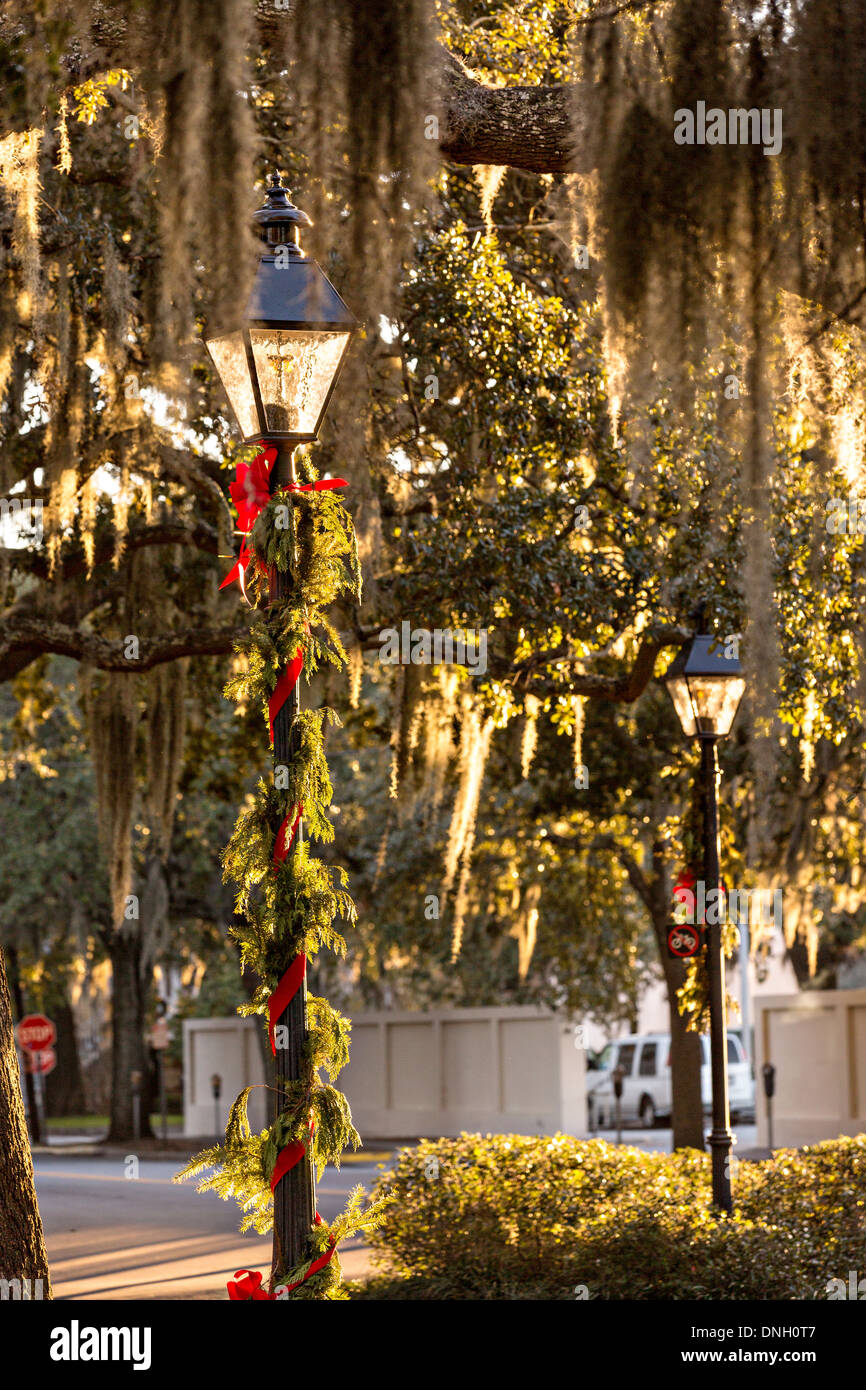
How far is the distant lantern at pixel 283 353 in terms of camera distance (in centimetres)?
479

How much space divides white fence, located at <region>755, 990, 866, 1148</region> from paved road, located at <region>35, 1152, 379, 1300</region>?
5.28 metres

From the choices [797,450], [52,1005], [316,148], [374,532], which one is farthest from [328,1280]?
[52,1005]

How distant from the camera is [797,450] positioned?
9289 millimetres

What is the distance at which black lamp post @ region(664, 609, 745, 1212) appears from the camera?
29.1 ft

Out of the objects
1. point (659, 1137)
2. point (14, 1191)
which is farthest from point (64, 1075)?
point (14, 1191)

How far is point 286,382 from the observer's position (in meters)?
5.06

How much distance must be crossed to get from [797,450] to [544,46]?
290cm

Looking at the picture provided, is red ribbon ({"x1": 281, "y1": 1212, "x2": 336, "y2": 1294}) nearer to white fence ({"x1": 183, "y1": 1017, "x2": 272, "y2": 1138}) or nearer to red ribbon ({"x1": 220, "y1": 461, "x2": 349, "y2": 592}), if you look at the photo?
red ribbon ({"x1": 220, "y1": 461, "x2": 349, "y2": 592})

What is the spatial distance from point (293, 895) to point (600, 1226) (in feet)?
12.3

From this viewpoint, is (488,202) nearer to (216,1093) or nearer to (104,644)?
(104,644)

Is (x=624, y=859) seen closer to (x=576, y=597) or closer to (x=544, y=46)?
(x=576, y=597)

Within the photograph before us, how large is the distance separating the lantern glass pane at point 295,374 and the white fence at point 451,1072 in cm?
1865

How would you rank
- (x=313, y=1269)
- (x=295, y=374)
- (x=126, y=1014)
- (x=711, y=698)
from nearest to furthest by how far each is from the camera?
(x=313, y=1269) → (x=295, y=374) → (x=711, y=698) → (x=126, y=1014)

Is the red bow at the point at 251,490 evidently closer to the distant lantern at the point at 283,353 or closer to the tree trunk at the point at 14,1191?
the distant lantern at the point at 283,353
